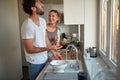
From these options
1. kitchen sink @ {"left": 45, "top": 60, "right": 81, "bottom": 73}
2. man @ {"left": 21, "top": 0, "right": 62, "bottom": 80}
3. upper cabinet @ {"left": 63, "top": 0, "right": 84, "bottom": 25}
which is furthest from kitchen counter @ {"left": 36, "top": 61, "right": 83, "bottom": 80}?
upper cabinet @ {"left": 63, "top": 0, "right": 84, "bottom": 25}

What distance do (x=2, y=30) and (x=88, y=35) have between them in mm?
1543

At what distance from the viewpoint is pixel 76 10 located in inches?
94.0

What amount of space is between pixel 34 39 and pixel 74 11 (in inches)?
26.3

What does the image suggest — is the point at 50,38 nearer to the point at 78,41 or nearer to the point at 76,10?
the point at 78,41

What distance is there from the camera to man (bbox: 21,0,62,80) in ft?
7.09

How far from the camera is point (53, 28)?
2.96 meters

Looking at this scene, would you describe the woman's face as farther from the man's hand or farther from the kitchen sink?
the kitchen sink

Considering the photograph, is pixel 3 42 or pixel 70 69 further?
pixel 3 42

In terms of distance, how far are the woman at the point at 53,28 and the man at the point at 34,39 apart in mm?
483

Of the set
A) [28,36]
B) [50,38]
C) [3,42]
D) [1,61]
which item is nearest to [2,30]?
[3,42]

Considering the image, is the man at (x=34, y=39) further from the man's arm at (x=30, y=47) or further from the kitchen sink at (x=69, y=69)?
the kitchen sink at (x=69, y=69)

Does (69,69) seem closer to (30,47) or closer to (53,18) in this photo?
(30,47)

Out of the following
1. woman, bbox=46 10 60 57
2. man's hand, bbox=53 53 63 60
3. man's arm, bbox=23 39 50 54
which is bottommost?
man's hand, bbox=53 53 63 60

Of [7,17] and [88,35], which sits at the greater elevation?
[7,17]
